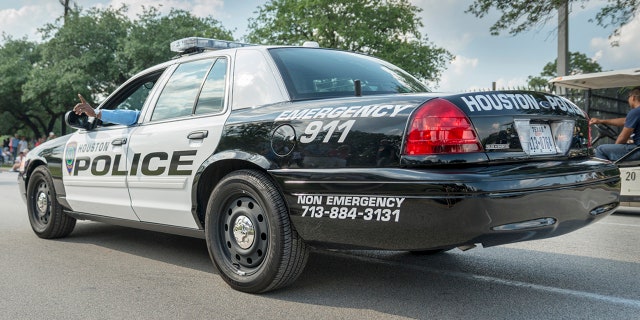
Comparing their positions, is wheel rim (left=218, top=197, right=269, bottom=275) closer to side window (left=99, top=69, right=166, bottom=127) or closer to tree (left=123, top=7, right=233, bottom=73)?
side window (left=99, top=69, right=166, bottom=127)

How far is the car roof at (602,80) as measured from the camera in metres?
8.56

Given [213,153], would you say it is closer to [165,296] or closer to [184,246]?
[165,296]

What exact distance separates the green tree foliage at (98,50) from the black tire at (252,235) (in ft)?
96.7

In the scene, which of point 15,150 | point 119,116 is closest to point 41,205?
point 119,116

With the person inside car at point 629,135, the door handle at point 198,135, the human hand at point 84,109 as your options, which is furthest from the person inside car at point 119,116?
the person inside car at point 629,135

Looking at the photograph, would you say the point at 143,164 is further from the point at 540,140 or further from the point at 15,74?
the point at 15,74

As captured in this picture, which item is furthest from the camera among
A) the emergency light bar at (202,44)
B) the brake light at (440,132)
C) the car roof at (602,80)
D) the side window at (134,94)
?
the car roof at (602,80)

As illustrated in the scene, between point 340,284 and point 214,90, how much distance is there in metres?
1.60

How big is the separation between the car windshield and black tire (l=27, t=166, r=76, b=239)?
9.71 feet

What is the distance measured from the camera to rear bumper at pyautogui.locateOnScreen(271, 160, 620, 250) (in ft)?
8.98

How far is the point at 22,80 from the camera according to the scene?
3762 cm

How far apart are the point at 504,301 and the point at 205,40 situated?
2.89 m

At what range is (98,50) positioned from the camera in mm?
34062

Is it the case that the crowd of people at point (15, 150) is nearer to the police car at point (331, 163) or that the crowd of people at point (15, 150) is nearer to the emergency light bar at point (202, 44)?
the emergency light bar at point (202, 44)
